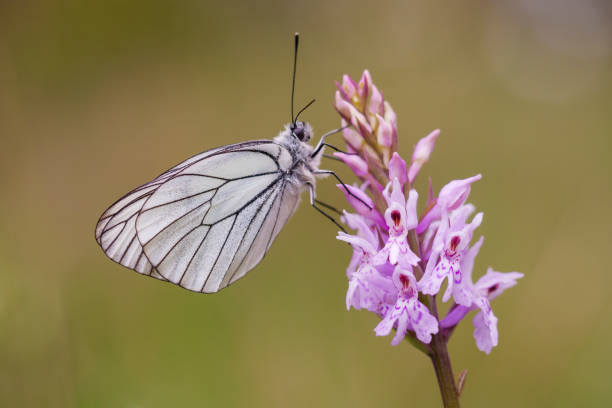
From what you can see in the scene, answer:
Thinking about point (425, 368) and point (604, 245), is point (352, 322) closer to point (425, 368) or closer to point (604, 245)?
point (425, 368)

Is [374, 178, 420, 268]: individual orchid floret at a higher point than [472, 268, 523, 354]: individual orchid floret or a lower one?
higher

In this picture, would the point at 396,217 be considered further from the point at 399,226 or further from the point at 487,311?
the point at 487,311

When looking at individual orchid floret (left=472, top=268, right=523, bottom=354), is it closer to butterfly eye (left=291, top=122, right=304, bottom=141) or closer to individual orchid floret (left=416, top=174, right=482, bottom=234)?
individual orchid floret (left=416, top=174, right=482, bottom=234)

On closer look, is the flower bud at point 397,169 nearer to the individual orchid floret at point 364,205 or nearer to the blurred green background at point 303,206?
the individual orchid floret at point 364,205

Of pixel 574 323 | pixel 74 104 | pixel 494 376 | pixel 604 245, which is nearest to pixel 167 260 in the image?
pixel 494 376

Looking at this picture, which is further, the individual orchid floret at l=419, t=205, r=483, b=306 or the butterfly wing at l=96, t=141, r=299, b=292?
the butterfly wing at l=96, t=141, r=299, b=292

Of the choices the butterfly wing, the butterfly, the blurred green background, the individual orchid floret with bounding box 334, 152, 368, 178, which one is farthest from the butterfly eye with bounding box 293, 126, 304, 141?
the blurred green background
